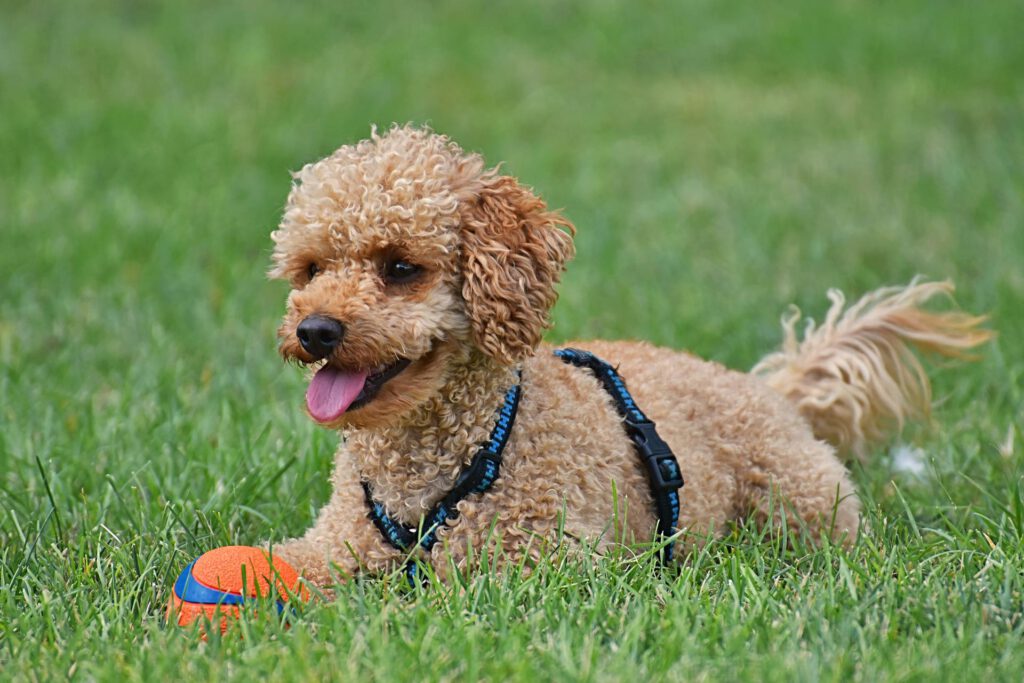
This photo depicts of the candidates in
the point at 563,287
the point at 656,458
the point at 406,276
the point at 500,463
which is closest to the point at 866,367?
the point at 656,458

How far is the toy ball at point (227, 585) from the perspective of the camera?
10.7 ft

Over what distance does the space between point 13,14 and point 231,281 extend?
7121 millimetres

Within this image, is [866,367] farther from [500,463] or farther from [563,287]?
[563,287]

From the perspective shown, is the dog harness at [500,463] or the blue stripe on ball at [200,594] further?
the dog harness at [500,463]

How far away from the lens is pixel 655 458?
3.71 meters

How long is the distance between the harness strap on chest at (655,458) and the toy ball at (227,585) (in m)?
1.02

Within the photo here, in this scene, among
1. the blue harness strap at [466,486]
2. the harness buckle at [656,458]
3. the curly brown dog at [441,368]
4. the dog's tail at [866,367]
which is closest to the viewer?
the curly brown dog at [441,368]

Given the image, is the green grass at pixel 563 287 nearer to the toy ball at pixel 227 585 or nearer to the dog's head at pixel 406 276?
the toy ball at pixel 227 585

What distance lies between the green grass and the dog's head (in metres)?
0.55

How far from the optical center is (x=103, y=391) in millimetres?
5512

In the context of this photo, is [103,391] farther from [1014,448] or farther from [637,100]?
[637,100]

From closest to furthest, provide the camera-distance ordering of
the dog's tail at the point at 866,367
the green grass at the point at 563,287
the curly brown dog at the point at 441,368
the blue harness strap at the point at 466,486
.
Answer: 1. the green grass at the point at 563,287
2. the curly brown dog at the point at 441,368
3. the blue harness strap at the point at 466,486
4. the dog's tail at the point at 866,367

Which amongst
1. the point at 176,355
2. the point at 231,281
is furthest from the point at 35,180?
the point at 176,355

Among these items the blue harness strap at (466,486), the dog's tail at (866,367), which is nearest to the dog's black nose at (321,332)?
the blue harness strap at (466,486)
